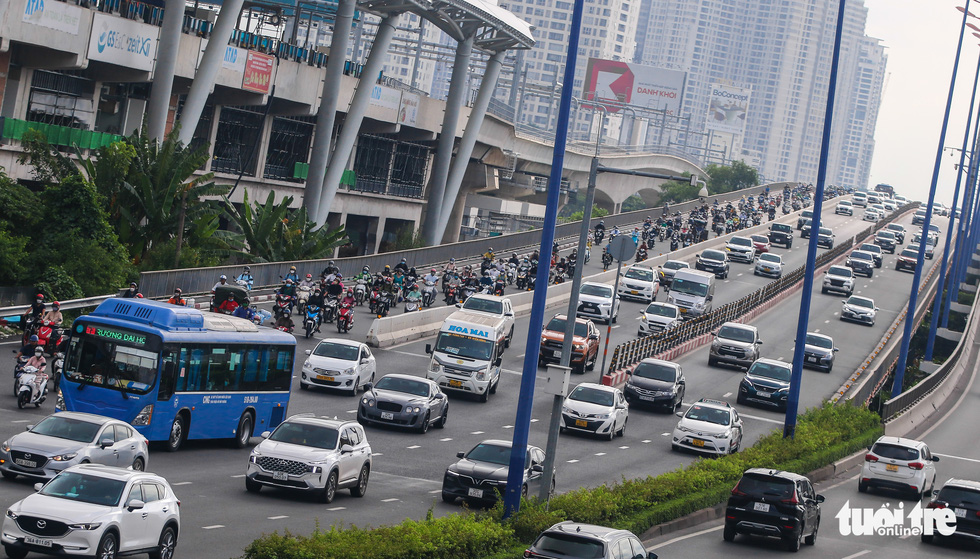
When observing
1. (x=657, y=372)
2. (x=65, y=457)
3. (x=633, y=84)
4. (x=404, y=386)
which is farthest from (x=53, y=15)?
(x=633, y=84)

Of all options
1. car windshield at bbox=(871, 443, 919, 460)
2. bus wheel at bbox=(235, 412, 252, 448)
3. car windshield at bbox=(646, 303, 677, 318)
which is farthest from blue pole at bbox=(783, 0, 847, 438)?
car windshield at bbox=(646, 303, 677, 318)

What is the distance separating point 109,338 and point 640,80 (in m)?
162

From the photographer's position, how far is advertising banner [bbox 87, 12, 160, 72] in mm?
45375

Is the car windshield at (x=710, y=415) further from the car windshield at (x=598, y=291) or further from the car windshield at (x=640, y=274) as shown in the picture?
the car windshield at (x=640, y=274)

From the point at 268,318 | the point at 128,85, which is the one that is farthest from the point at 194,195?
the point at 128,85

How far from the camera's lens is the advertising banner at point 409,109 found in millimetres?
73375

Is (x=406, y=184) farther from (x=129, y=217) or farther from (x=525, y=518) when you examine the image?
(x=525, y=518)

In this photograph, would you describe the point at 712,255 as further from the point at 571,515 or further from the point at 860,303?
the point at 571,515

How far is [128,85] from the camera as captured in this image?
5250cm

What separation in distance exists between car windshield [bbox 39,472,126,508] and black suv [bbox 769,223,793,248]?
265 feet

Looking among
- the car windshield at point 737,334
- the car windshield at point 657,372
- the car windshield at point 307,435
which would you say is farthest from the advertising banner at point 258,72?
the car windshield at point 307,435

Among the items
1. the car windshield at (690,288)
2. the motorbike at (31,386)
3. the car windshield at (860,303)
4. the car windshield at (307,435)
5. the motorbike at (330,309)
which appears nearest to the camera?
the car windshield at (307,435)

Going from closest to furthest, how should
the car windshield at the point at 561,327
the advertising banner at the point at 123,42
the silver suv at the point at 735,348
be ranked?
1. the car windshield at the point at 561,327
2. the advertising banner at the point at 123,42
3. the silver suv at the point at 735,348

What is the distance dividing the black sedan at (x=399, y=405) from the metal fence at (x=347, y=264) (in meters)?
10.6
